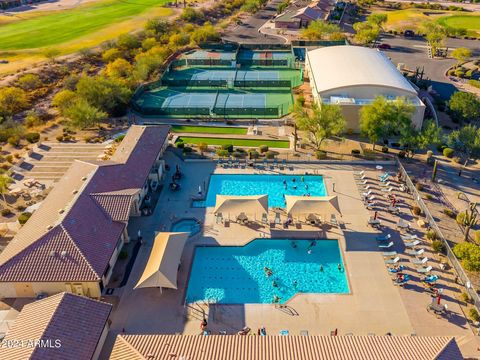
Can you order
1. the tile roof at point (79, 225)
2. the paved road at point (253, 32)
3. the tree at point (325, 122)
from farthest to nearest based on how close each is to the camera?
the paved road at point (253, 32)
the tree at point (325, 122)
the tile roof at point (79, 225)

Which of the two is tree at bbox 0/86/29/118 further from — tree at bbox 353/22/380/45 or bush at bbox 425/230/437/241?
tree at bbox 353/22/380/45

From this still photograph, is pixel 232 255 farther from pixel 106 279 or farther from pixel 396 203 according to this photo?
pixel 396 203

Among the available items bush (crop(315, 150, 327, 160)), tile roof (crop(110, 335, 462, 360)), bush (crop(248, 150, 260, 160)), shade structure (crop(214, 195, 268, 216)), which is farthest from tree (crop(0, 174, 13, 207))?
bush (crop(315, 150, 327, 160))

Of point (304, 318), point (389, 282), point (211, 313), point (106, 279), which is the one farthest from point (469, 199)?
point (106, 279)

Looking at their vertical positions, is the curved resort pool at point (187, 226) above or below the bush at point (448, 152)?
below

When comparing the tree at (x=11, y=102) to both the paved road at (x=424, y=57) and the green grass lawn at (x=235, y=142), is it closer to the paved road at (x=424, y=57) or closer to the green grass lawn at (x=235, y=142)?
the green grass lawn at (x=235, y=142)

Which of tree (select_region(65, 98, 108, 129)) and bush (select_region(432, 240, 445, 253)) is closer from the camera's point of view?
bush (select_region(432, 240, 445, 253))

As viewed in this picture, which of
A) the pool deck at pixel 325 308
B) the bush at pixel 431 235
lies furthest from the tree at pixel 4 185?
the bush at pixel 431 235
